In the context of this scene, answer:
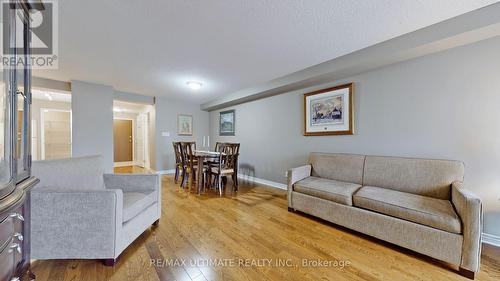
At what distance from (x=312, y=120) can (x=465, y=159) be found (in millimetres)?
1895

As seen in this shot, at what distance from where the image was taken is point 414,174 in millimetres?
2104

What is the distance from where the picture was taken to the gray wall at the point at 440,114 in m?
1.86

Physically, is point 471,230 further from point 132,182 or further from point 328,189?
point 132,182

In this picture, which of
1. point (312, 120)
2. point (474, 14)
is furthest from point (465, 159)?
point (312, 120)

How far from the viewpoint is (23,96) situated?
1.04 meters

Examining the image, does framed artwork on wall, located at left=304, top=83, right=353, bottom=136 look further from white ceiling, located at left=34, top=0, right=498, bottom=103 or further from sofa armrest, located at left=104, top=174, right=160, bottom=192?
sofa armrest, located at left=104, top=174, right=160, bottom=192

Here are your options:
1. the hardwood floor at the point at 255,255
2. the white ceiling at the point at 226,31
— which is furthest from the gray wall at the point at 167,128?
the hardwood floor at the point at 255,255

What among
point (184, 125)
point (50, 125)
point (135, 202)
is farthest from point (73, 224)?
point (50, 125)

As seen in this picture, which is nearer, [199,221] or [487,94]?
[487,94]

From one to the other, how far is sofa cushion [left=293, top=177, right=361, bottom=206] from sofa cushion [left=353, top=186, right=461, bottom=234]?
0.32 ft

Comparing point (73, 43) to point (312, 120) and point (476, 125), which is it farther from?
point (476, 125)

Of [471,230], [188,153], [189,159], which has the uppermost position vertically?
[188,153]

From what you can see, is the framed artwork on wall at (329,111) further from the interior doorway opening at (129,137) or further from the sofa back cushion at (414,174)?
the interior doorway opening at (129,137)

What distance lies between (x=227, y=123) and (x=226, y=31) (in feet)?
11.8
